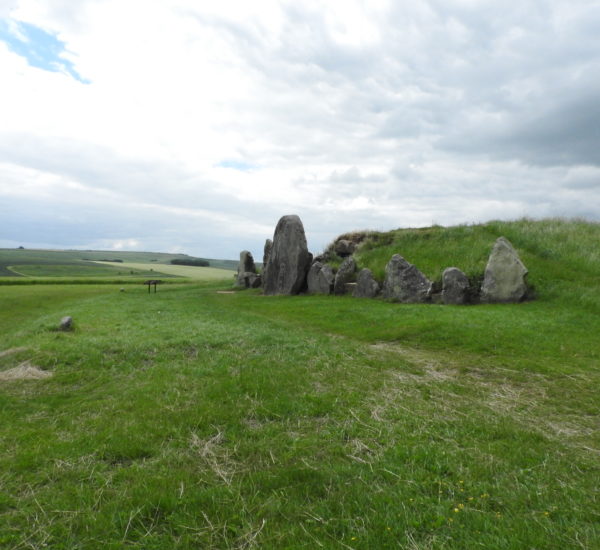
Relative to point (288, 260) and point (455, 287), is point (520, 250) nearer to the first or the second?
point (455, 287)

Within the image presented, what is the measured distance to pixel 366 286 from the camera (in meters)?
24.7

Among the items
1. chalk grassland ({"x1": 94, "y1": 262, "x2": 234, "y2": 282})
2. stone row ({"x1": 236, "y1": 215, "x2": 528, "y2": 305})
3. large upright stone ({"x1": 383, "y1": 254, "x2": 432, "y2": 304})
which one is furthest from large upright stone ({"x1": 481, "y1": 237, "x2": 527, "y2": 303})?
chalk grassland ({"x1": 94, "y1": 262, "x2": 234, "y2": 282})

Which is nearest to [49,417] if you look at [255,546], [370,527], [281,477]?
[281,477]

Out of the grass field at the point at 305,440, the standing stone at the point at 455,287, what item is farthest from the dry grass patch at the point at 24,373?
the standing stone at the point at 455,287

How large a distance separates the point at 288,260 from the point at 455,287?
1301 cm

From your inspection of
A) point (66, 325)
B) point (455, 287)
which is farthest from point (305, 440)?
point (455, 287)

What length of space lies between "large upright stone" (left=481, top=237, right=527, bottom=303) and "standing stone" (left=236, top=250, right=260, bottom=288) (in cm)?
2124

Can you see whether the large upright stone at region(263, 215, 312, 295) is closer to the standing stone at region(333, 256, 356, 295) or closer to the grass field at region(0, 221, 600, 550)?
the standing stone at region(333, 256, 356, 295)

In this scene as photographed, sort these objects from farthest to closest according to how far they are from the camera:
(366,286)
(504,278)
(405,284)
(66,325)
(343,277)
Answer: (343,277), (366,286), (405,284), (504,278), (66,325)

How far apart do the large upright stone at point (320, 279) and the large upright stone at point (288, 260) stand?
677 mm

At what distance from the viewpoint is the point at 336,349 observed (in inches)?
493

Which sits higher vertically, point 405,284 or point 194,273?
point 405,284

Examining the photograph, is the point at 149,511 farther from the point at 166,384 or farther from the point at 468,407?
the point at 468,407

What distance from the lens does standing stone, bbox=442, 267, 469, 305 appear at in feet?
66.5
